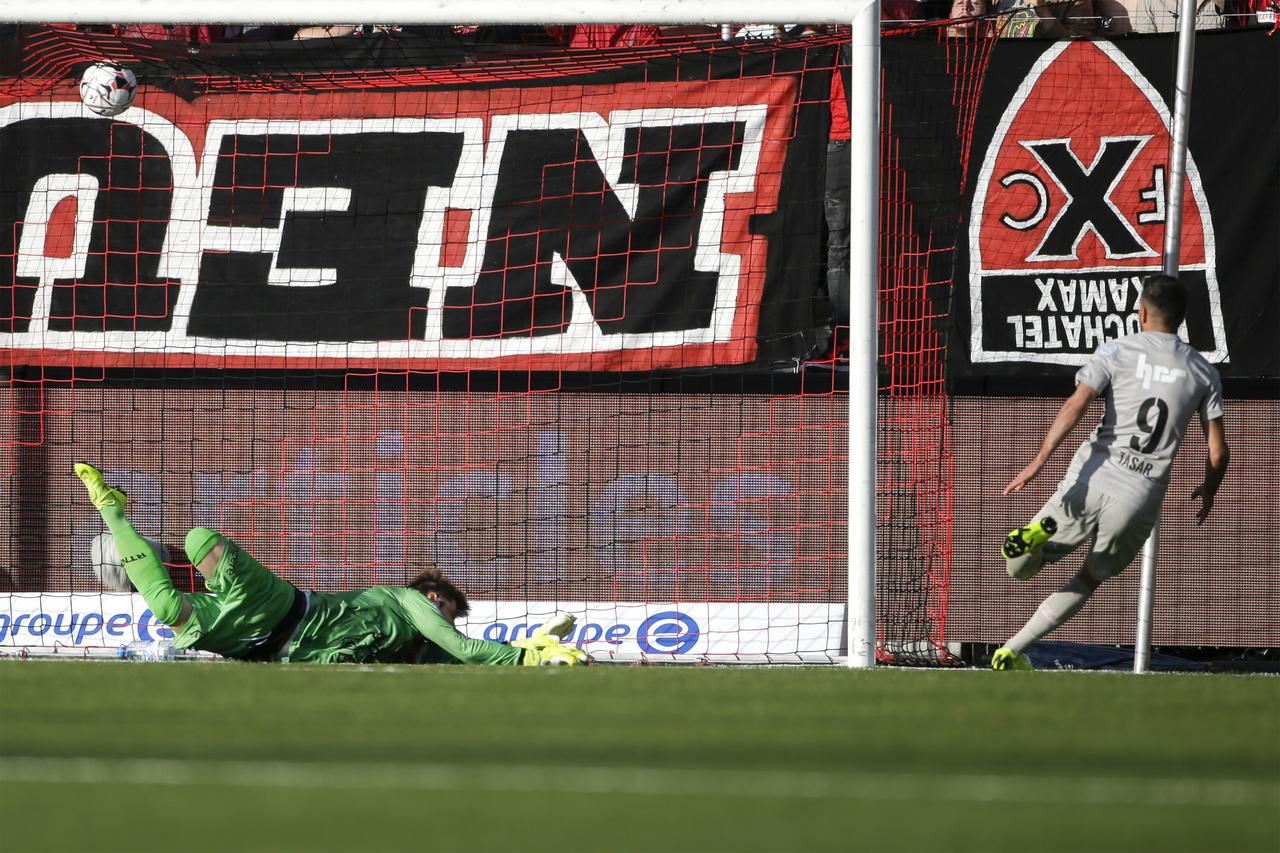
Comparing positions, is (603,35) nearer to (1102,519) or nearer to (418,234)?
(418,234)

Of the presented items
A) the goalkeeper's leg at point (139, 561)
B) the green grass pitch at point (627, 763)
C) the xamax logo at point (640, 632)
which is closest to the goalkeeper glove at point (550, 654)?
the green grass pitch at point (627, 763)

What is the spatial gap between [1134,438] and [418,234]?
4.05 metres

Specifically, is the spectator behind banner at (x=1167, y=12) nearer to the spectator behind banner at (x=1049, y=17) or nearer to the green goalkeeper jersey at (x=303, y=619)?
the spectator behind banner at (x=1049, y=17)

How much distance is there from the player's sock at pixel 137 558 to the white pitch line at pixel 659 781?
12.3 ft

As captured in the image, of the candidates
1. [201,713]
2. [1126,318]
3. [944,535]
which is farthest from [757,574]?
[201,713]

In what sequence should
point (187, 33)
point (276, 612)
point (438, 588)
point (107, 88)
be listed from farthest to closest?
point (187, 33)
point (107, 88)
point (438, 588)
point (276, 612)

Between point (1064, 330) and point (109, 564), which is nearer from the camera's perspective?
point (1064, 330)

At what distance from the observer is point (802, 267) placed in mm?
8094

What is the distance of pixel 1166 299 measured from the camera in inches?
239

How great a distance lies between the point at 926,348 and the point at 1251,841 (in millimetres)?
5927

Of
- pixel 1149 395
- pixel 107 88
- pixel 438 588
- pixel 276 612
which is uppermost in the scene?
pixel 107 88

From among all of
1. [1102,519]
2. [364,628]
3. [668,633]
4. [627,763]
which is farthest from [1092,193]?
[627,763]

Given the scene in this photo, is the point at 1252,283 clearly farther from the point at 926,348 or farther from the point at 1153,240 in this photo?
the point at 926,348

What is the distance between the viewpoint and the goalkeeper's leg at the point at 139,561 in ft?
22.1
